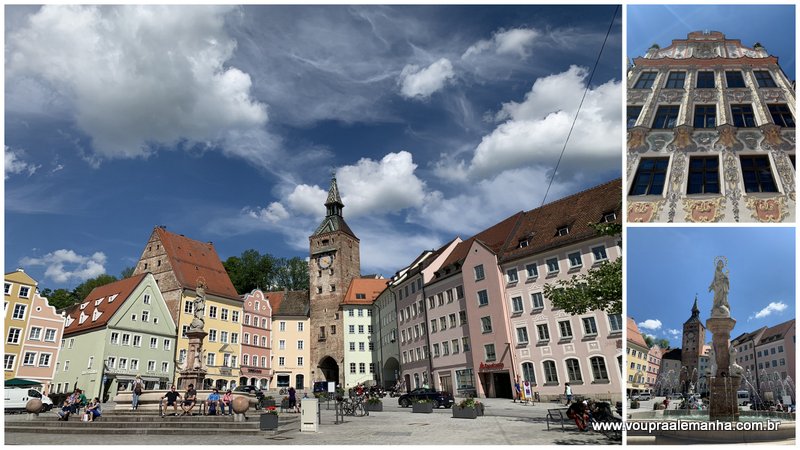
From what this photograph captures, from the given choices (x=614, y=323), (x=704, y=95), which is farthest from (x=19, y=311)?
(x=704, y=95)

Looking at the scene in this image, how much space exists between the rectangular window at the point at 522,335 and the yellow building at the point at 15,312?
1424 inches

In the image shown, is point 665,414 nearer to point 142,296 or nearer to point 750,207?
point 750,207

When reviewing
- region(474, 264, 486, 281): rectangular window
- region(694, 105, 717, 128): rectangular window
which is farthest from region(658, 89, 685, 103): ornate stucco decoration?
region(474, 264, 486, 281): rectangular window

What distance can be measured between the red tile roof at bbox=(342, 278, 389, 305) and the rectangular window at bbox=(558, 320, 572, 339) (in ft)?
128

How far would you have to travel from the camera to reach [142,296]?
54031 mm

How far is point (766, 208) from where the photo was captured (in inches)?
502

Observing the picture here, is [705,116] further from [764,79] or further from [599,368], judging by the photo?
[599,368]

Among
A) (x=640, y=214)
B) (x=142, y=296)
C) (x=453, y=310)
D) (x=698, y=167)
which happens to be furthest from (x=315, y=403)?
(x=142, y=296)

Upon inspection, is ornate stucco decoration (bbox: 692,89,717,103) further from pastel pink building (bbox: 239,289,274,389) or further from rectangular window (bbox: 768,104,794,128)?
pastel pink building (bbox: 239,289,274,389)

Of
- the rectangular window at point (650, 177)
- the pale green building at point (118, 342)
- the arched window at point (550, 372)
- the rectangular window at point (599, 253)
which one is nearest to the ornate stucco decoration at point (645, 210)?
the rectangular window at point (650, 177)

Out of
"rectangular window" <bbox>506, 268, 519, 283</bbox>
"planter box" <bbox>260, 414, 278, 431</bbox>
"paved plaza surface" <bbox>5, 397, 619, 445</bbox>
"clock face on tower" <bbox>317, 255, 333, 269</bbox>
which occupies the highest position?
"clock face on tower" <bbox>317, 255, 333, 269</bbox>

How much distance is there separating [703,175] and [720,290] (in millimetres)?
4344

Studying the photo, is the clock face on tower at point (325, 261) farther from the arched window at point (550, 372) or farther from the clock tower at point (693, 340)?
the clock tower at point (693, 340)

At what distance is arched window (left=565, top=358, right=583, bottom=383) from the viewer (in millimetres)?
37094
